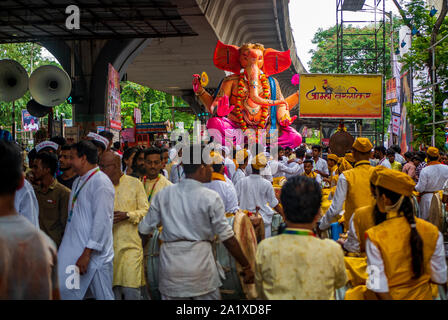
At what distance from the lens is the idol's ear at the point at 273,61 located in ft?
44.4

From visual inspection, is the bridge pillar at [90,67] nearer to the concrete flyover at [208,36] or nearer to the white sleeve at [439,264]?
the concrete flyover at [208,36]

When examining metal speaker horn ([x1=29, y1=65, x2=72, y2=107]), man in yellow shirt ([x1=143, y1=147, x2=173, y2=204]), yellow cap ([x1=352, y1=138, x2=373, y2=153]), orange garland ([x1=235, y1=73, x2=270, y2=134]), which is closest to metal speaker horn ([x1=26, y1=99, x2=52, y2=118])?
metal speaker horn ([x1=29, y1=65, x2=72, y2=107])

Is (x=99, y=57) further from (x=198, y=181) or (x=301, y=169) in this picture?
(x=198, y=181)

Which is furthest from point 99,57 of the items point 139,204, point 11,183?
point 11,183

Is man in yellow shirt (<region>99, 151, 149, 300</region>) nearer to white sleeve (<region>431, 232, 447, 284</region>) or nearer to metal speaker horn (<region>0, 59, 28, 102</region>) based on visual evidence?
white sleeve (<region>431, 232, 447, 284</region>)

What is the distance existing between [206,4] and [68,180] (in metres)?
6.90

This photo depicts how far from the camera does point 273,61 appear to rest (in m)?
13.6

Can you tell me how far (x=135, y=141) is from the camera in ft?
77.6

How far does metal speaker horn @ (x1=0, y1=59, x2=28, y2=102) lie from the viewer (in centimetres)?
1109

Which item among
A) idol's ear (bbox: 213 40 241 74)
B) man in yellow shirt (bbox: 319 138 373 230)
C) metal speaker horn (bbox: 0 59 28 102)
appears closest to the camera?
man in yellow shirt (bbox: 319 138 373 230)

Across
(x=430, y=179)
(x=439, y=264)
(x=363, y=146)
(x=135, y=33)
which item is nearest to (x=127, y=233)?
(x=363, y=146)

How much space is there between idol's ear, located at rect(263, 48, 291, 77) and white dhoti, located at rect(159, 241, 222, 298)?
33.6 ft

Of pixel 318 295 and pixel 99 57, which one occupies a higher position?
pixel 99 57

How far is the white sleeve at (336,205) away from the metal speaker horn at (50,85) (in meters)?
7.64
